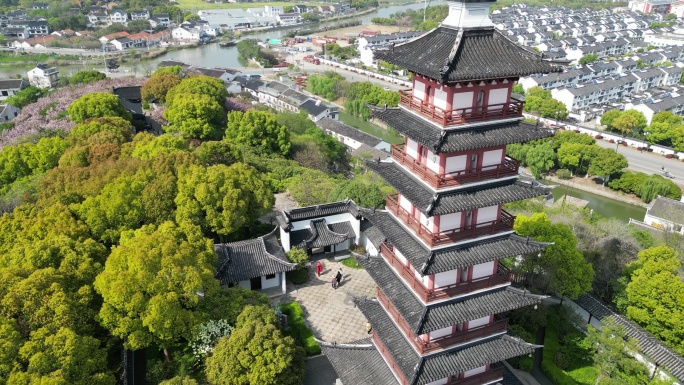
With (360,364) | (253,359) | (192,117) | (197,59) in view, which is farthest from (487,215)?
(197,59)

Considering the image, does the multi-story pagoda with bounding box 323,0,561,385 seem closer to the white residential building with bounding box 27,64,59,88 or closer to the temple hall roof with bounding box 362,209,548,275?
the temple hall roof with bounding box 362,209,548,275

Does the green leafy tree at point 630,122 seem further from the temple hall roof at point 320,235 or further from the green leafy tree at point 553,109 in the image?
the temple hall roof at point 320,235

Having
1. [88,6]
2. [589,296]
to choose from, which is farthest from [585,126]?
[88,6]

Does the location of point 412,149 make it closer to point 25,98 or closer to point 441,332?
point 441,332

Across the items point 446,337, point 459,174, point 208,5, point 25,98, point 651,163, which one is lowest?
point 651,163

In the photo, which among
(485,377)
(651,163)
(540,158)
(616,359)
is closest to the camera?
(485,377)

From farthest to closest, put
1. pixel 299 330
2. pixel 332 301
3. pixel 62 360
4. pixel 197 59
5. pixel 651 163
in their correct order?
1. pixel 197 59
2. pixel 651 163
3. pixel 332 301
4. pixel 299 330
5. pixel 62 360

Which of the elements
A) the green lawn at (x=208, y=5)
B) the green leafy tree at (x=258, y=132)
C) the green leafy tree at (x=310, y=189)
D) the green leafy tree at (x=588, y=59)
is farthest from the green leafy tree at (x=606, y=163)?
the green lawn at (x=208, y=5)

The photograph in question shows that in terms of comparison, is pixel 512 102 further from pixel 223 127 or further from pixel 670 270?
pixel 223 127
